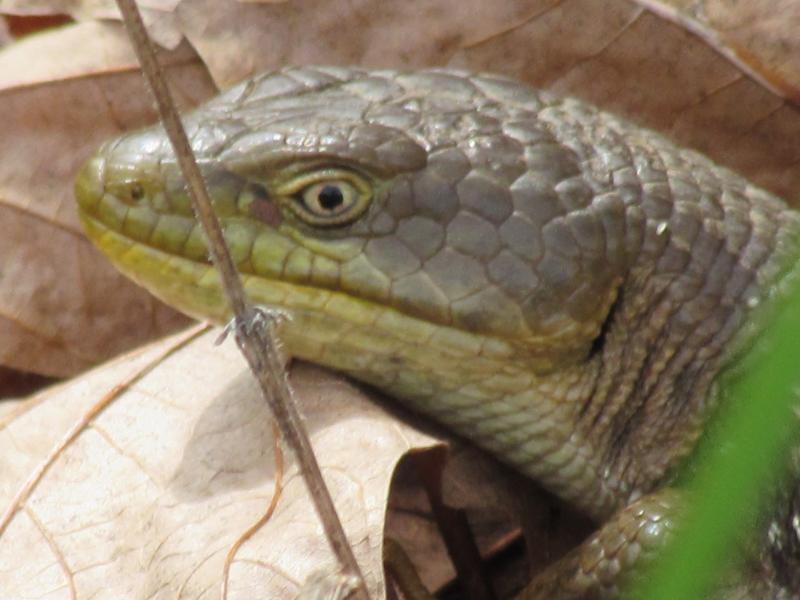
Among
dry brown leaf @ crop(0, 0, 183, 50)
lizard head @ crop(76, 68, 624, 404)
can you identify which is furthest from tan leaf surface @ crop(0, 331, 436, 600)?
dry brown leaf @ crop(0, 0, 183, 50)

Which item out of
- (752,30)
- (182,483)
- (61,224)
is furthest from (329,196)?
(752,30)

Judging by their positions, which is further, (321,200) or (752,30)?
(752,30)

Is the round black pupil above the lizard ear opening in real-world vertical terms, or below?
above

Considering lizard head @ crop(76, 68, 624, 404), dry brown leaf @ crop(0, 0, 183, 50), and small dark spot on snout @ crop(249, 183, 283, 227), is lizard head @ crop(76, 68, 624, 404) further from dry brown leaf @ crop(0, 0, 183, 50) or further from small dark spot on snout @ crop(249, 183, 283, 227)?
dry brown leaf @ crop(0, 0, 183, 50)

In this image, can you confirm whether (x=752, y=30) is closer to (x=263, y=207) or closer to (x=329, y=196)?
(x=329, y=196)

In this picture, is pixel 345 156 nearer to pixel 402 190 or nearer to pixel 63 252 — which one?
pixel 402 190

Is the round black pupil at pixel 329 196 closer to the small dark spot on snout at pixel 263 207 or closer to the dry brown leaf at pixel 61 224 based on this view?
the small dark spot on snout at pixel 263 207

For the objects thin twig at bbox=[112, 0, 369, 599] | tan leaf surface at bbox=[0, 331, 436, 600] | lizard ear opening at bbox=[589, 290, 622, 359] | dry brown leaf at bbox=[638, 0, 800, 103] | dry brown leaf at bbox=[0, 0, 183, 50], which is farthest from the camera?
dry brown leaf at bbox=[0, 0, 183, 50]
